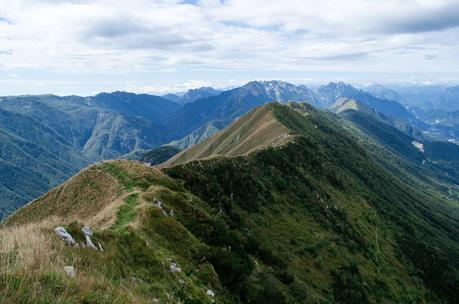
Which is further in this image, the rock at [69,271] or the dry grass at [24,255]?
the rock at [69,271]

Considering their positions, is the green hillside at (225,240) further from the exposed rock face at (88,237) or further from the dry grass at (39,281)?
the exposed rock face at (88,237)

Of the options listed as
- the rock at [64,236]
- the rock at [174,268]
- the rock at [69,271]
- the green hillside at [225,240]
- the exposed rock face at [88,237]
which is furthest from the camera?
the rock at [174,268]

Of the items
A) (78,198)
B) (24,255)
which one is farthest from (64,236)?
(78,198)

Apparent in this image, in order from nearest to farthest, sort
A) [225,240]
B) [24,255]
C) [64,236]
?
[24,255] → [64,236] → [225,240]

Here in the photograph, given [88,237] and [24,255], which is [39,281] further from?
[88,237]

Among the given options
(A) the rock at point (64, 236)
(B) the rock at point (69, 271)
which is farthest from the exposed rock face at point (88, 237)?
(B) the rock at point (69, 271)

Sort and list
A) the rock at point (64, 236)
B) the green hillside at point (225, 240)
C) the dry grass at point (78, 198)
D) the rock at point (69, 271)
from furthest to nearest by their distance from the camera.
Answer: the dry grass at point (78, 198) < the rock at point (64, 236) < the green hillside at point (225, 240) < the rock at point (69, 271)

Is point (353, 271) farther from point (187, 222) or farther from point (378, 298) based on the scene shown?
point (187, 222)

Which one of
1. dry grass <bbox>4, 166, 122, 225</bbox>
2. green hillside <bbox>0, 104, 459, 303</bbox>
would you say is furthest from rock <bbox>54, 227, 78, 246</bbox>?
dry grass <bbox>4, 166, 122, 225</bbox>

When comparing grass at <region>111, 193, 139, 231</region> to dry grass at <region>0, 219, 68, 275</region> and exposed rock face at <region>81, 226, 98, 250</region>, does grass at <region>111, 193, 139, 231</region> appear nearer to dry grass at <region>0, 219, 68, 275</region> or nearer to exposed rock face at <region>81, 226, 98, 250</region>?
exposed rock face at <region>81, 226, 98, 250</region>
